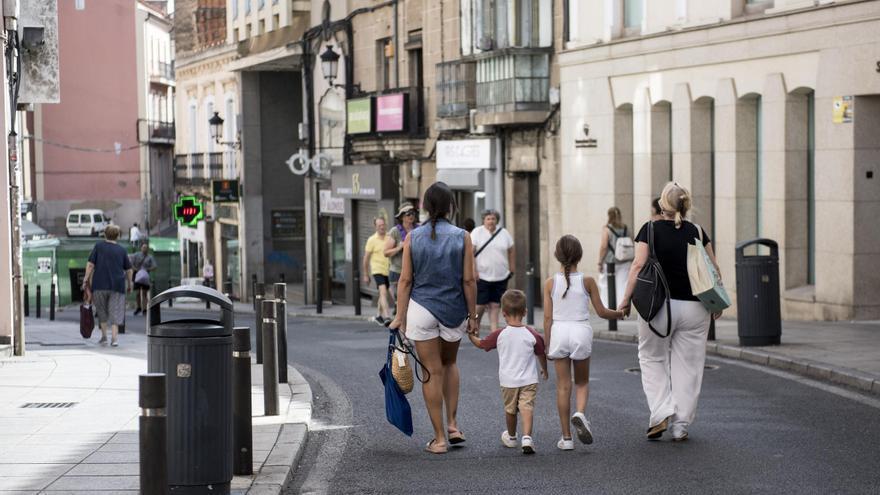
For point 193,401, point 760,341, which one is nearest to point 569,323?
point 193,401

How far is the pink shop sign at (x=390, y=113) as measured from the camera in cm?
3431

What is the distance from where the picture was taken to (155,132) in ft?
266

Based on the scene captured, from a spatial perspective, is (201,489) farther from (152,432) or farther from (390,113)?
(390,113)

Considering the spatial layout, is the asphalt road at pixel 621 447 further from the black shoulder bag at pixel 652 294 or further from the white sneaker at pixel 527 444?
the black shoulder bag at pixel 652 294

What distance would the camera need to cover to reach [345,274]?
40219 mm

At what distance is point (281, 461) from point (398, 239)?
1100 cm

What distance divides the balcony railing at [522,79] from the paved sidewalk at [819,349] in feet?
27.5

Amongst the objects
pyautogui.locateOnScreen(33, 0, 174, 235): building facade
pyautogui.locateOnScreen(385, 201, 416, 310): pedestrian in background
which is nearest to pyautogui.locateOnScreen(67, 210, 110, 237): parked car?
pyautogui.locateOnScreen(33, 0, 174, 235): building facade

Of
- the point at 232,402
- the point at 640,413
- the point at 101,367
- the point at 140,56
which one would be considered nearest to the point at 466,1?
the point at 101,367

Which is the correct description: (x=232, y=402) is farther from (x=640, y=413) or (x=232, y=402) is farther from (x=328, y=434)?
(x=640, y=413)

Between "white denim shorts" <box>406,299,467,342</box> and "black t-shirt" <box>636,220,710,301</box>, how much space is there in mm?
1484

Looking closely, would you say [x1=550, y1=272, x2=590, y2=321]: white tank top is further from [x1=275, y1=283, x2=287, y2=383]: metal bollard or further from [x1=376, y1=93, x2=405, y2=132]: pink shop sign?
[x1=376, y1=93, x2=405, y2=132]: pink shop sign

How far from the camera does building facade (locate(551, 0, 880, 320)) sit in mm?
19406

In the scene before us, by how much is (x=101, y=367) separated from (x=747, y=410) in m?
6.93
